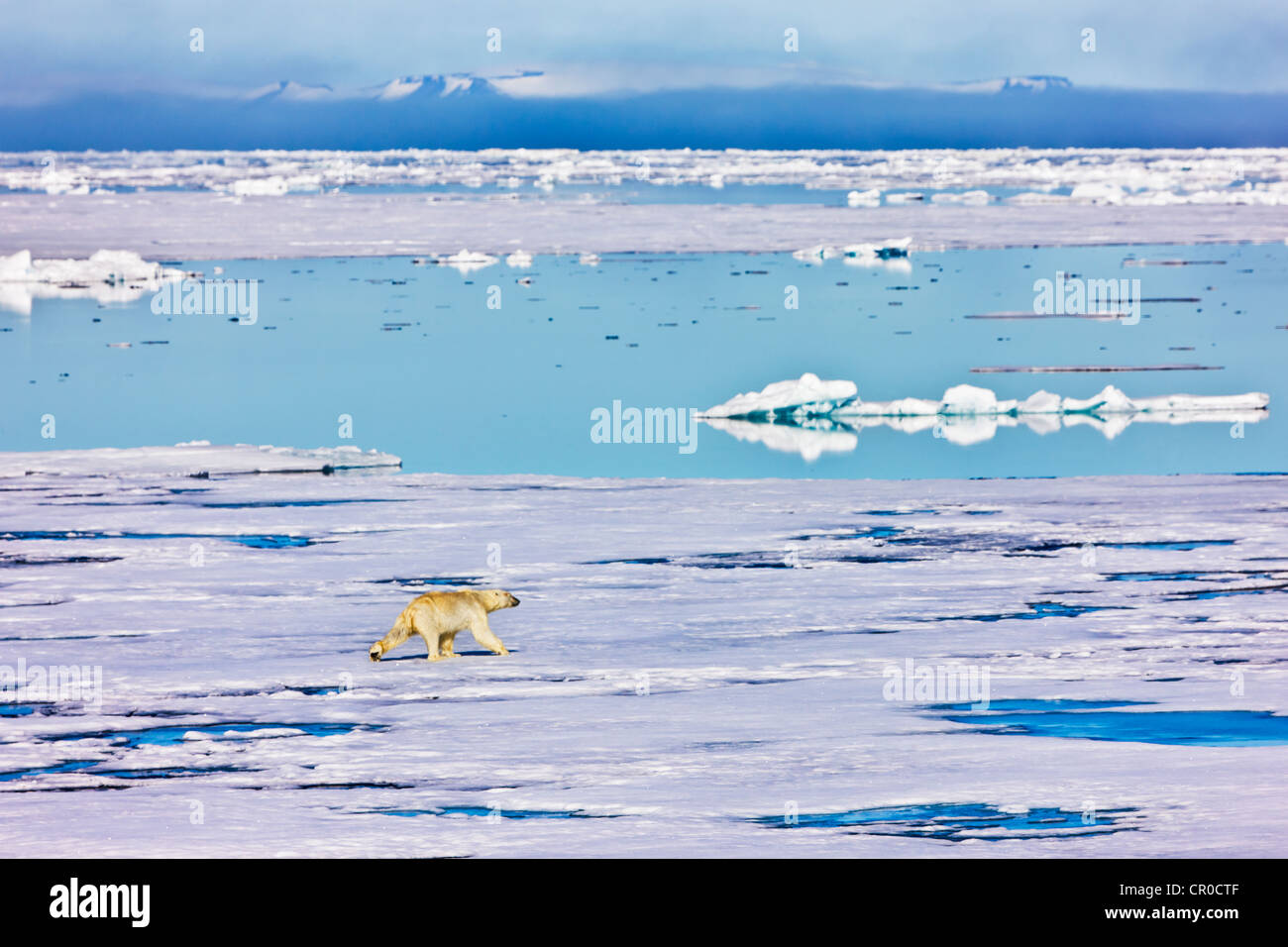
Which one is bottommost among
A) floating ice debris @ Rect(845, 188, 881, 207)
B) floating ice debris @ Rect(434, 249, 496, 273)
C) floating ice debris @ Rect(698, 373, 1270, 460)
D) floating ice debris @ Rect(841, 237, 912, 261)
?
floating ice debris @ Rect(698, 373, 1270, 460)

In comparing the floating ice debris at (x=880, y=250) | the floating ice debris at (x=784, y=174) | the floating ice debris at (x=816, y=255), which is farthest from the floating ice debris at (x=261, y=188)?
the floating ice debris at (x=880, y=250)

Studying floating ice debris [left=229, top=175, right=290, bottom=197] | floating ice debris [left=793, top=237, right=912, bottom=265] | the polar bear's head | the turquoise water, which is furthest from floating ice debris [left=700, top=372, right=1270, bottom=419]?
floating ice debris [left=229, top=175, right=290, bottom=197]

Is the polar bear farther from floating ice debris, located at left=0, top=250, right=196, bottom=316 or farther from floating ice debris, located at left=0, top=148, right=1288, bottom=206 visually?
floating ice debris, located at left=0, top=148, right=1288, bottom=206

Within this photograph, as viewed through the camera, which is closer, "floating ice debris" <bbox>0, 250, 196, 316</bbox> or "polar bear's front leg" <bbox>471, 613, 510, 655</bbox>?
"polar bear's front leg" <bbox>471, 613, 510, 655</bbox>

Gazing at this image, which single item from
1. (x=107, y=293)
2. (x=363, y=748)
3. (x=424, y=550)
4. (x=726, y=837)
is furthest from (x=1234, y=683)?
(x=107, y=293)

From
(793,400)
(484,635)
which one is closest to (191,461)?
(793,400)

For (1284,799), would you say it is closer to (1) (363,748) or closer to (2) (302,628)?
(1) (363,748)

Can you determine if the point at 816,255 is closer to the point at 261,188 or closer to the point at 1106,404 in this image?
the point at 1106,404
